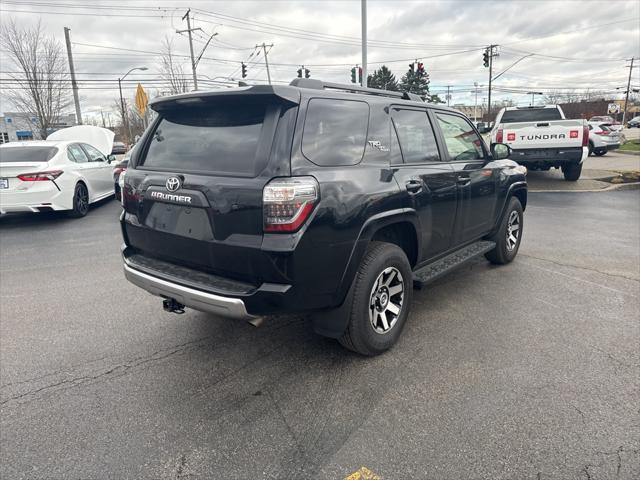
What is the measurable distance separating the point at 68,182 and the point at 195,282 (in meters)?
7.32

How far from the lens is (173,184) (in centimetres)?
303

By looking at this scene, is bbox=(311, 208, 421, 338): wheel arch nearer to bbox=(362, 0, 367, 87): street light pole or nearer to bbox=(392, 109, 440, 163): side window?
bbox=(392, 109, 440, 163): side window

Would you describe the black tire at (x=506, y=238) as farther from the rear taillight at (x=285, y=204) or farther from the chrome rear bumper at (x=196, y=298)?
the chrome rear bumper at (x=196, y=298)

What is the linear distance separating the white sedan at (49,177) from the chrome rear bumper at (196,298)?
6.39 metres

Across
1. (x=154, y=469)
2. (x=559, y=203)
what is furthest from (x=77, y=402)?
(x=559, y=203)

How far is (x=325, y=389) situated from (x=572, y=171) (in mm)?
11975

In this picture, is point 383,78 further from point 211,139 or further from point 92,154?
point 211,139

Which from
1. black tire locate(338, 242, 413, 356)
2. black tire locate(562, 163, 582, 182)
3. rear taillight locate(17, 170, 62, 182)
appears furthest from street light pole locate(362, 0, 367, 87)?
black tire locate(338, 242, 413, 356)

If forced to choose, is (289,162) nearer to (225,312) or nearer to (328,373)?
(225,312)

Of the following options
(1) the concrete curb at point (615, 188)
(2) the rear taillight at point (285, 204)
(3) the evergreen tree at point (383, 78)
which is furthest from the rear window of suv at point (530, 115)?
(3) the evergreen tree at point (383, 78)

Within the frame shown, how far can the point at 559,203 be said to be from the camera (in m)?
9.98

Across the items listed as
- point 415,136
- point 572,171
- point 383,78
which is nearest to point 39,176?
point 415,136

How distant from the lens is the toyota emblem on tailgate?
9.89 feet

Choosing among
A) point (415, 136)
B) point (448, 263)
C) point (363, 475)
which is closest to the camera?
point (363, 475)
